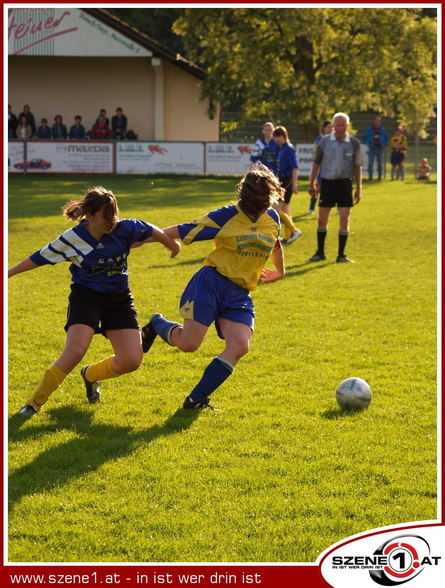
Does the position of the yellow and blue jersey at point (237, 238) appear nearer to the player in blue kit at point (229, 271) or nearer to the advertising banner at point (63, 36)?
the player in blue kit at point (229, 271)

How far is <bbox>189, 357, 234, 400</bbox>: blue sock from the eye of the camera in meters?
5.77

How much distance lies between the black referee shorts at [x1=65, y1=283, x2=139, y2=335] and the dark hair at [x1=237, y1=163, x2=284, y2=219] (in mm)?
1050

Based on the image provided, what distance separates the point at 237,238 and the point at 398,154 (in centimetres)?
2425

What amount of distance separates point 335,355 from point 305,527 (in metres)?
3.36

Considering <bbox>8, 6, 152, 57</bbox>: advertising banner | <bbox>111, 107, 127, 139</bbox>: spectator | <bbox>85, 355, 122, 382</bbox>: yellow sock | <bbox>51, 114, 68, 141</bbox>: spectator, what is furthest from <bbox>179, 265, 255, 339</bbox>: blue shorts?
<bbox>8, 6, 152, 57</bbox>: advertising banner

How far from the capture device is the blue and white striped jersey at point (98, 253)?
549 cm

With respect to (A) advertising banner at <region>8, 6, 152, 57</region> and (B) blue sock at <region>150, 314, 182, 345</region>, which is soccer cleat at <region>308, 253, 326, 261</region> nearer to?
(B) blue sock at <region>150, 314, 182, 345</region>

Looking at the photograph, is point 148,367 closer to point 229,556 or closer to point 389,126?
point 229,556

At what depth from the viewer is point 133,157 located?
26.7m

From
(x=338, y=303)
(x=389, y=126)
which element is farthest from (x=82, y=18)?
(x=338, y=303)

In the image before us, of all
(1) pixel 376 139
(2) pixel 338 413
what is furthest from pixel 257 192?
(1) pixel 376 139

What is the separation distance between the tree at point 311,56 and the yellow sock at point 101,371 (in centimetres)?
2492

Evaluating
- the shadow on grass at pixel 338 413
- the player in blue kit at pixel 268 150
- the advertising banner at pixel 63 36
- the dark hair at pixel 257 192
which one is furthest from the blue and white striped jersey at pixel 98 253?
the advertising banner at pixel 63 36

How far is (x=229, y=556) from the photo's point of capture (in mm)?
3883
